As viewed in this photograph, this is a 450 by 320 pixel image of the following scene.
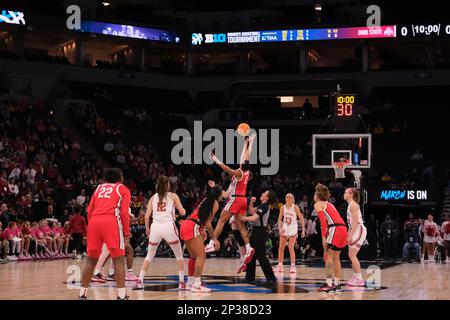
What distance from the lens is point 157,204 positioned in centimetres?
1373

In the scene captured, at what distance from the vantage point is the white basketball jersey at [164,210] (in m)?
13.7

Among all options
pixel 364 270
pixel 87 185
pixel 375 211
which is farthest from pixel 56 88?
pixel 364 270

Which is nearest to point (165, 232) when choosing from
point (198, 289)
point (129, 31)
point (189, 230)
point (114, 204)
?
point (189, 230)

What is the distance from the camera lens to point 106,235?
11.5 metres

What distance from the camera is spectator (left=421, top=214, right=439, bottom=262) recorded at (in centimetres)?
2661

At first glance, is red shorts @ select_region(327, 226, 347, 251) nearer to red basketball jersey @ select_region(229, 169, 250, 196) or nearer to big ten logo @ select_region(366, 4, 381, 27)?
red basketball jersey @ select_region(229, 169, 250, 196)

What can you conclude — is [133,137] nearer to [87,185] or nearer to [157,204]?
[87,185]

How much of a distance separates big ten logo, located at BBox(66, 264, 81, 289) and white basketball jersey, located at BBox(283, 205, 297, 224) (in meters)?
5.31

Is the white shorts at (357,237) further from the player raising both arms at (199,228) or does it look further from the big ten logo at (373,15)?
the big ten logo at (373,15)

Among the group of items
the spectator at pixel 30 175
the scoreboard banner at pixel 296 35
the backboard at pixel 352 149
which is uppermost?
the scoreboard banner at pixel 296 35

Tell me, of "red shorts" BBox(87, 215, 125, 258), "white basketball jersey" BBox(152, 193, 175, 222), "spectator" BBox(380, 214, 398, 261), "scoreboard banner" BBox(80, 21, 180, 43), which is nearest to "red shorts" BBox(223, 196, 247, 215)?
"white basketball jersey" BBox(152, 193, 175, 222)

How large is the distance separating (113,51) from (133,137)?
35.4 feet

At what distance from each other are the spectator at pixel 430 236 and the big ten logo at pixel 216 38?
74.5ft

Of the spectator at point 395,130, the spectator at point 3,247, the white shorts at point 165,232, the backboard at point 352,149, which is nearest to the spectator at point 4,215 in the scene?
the spectator at point 3,247
